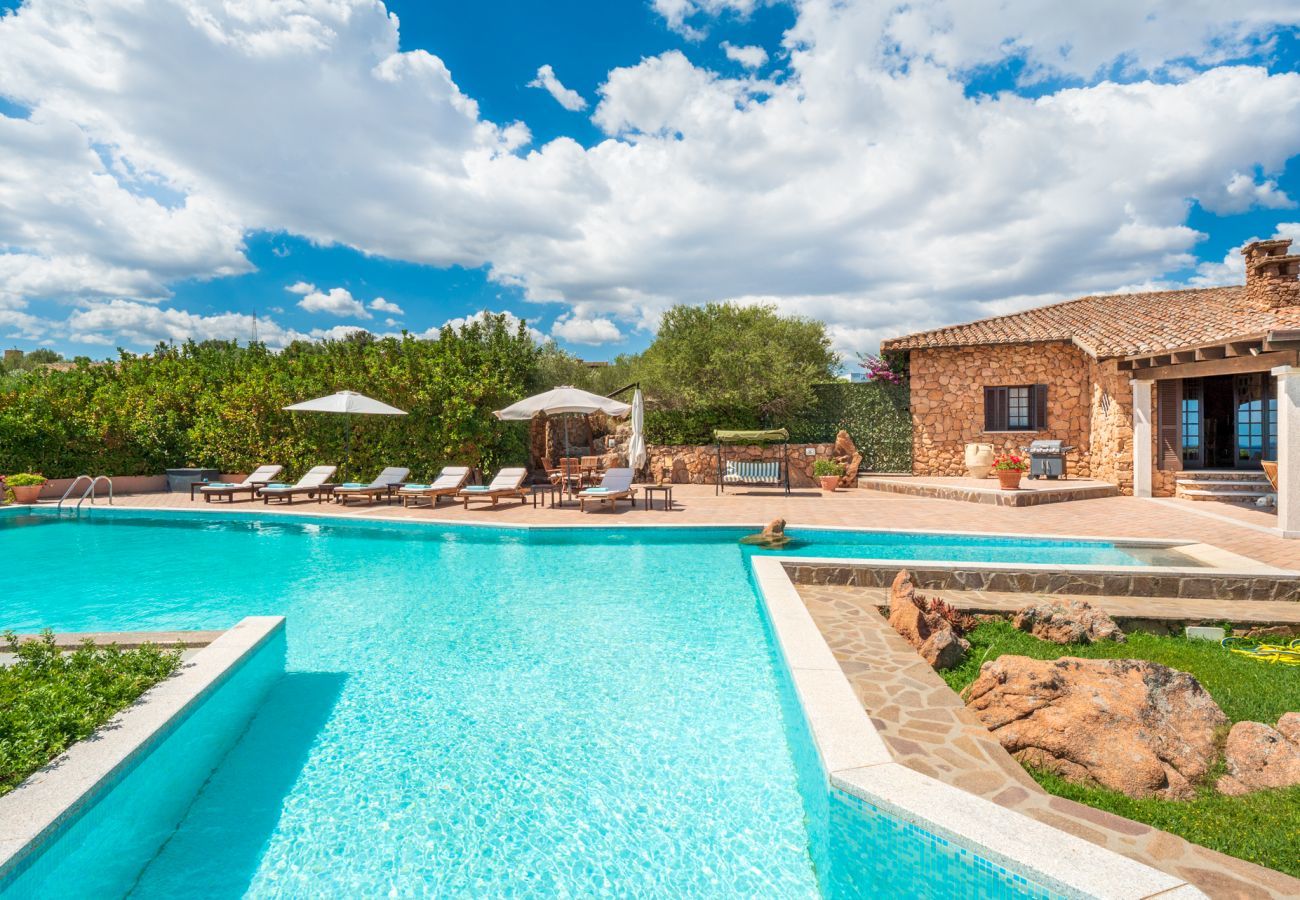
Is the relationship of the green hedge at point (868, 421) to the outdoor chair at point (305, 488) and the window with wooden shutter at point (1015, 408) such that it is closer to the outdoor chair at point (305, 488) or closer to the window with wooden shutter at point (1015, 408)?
the window with wooden shutter at point (1015, 408)

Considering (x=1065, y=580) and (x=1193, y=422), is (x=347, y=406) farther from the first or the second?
(x=1193, y=422)

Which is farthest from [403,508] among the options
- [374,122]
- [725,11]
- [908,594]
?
[725,11]

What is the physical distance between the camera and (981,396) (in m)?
17.2

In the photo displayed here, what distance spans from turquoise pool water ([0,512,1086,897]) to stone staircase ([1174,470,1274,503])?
1155 cm

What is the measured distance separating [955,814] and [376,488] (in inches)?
565

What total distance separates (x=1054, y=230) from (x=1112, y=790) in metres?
23.5

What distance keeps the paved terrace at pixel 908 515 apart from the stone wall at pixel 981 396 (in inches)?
130

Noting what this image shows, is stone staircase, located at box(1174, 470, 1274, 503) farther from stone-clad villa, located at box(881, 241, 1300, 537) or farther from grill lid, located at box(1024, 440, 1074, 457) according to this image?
grill lid, located at box(1024, 440, 1074, 457)

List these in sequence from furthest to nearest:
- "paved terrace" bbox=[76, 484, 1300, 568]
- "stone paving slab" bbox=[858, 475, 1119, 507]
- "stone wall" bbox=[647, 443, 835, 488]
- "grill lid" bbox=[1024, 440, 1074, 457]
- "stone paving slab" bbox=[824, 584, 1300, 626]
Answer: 1. "stone wall" bbox=[647, 443, 835, 488]
2. "grill lid" bbox=[1024, 440, 1074, 457]
3. "stone paving slab" bbox=[858, 475, 1119, 507]
4. "paved terrace" bbox=[76, 484, 1300, 568]
5. "stone paving slab" bbox=[824, 584, 1300, 626]

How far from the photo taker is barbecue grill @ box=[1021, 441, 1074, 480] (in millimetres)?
15156

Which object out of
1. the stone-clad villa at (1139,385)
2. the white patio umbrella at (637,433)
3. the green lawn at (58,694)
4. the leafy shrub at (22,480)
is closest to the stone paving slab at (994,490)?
the stone-clad villa at (1139,385)

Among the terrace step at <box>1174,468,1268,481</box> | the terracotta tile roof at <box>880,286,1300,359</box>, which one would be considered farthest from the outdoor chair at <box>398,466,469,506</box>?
the terrace step at <box>1174,468,1268,481</box>

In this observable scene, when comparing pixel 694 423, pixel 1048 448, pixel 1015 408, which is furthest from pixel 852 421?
pixel 1048 448

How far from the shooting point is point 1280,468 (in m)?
9.06
